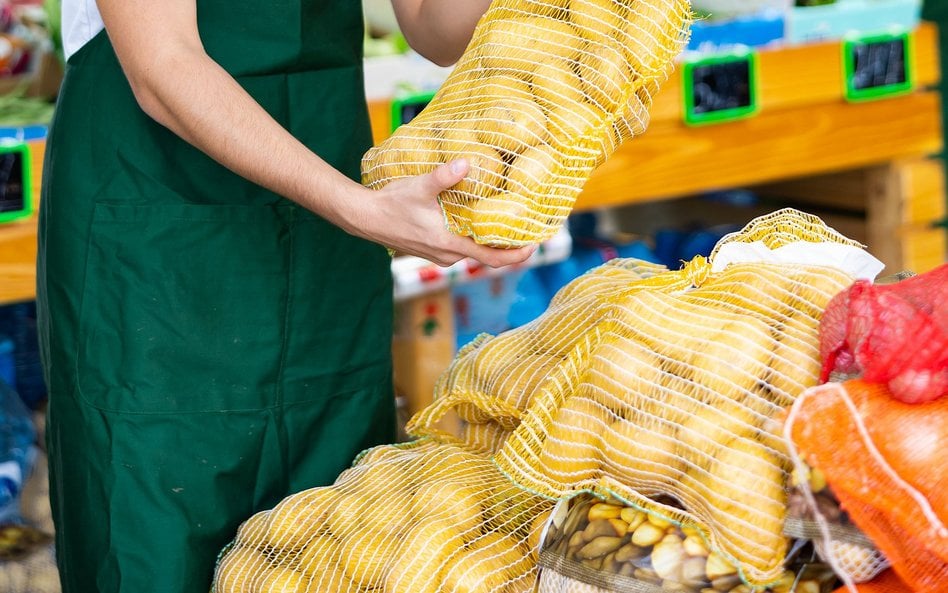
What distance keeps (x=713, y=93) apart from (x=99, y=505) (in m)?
2.05

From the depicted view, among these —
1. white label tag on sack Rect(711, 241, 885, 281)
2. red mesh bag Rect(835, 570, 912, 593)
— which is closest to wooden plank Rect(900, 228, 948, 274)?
white label tag on sack Rect(711, 241, 885, 281)

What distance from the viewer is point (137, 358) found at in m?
1.60

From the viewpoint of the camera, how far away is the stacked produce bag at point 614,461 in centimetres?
113

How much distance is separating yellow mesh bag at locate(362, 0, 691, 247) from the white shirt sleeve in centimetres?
53

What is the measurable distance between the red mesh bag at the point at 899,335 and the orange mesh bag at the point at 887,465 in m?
0.02

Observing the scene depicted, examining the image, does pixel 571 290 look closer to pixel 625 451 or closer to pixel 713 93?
pixel 625 451

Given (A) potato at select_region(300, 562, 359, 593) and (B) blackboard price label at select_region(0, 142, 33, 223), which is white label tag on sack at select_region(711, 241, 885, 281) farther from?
(B) blackboard price label at select_region(0, 142, 33, 223)

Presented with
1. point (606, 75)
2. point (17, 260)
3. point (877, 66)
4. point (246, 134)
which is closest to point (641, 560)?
point (606, 75)

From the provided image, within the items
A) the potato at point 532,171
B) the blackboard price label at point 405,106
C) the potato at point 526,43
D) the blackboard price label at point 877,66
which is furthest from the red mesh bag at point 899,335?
the blackboard price label at point 877,66

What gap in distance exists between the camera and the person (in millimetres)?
1597

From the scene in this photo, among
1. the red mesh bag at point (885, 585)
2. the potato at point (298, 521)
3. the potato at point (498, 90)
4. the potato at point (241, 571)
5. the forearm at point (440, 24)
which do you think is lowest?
the potato at point (241, 571)

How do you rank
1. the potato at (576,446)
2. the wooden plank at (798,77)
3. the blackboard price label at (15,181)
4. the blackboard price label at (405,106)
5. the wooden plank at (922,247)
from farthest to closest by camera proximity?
the wooden plank at (922,247)
the wooden plank at (798,77)
the blackboard price label at (405,106)
the blackboard price label at (15,181)
the potato at (576,446)

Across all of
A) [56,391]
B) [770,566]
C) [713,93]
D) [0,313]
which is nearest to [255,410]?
[56,391]

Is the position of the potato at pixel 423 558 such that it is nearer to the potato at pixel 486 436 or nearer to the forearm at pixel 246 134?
the potato at pixel 486 436
